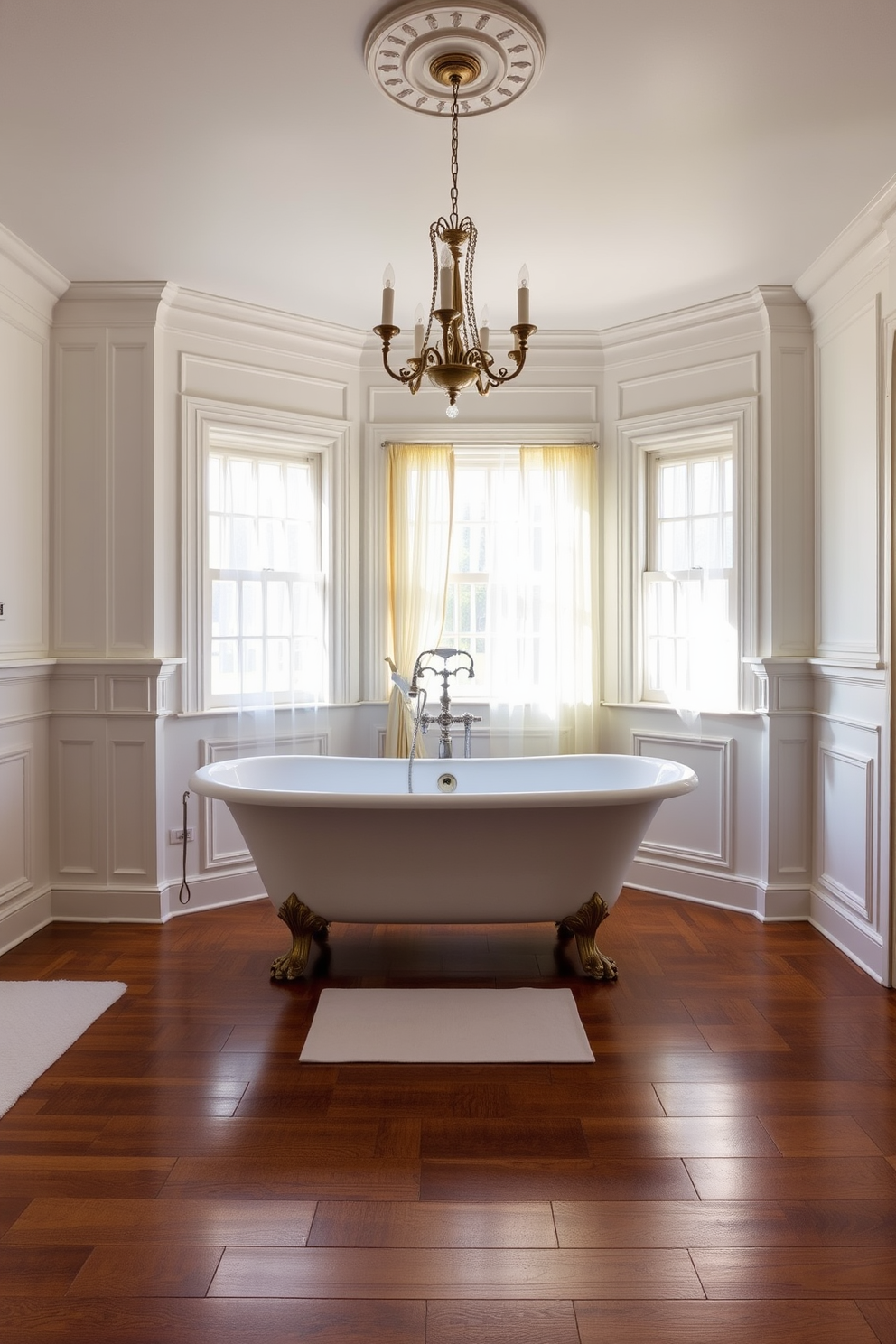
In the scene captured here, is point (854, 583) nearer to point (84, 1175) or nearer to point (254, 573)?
point (254, 573)

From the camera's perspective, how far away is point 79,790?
4.12 meters

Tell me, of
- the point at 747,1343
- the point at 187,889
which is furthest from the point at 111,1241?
the point at 187,889

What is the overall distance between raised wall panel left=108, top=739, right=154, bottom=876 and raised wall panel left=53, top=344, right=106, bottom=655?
483 mm

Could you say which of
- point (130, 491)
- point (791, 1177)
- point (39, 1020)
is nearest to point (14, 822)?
point (39, 1020)

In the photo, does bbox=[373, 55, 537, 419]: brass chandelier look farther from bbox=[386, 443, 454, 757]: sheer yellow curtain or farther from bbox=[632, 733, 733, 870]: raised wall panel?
bbox=[632, 733, 733, 870]: raised wall panel

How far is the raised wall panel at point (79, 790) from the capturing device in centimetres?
411

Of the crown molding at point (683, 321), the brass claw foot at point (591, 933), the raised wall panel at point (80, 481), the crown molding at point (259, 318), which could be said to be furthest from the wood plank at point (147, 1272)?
the crown molding at point (683, 321)

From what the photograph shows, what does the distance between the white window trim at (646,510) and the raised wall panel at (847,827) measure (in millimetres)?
502

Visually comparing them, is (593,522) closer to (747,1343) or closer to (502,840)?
(502,840)

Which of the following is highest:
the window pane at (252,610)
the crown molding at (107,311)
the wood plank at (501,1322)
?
the crown molding at (107,311)

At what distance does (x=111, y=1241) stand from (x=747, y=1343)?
123cm

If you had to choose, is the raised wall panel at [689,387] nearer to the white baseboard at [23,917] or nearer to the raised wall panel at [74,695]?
the raised wall panel at [74,695]

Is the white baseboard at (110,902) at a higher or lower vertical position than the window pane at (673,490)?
lower

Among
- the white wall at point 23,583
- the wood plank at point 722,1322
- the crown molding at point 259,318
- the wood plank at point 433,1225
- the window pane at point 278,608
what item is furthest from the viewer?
the window pane at point 278,608
